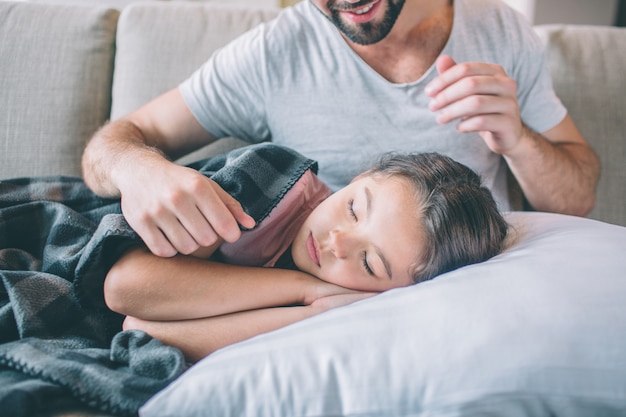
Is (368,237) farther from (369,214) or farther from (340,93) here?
(340,93)

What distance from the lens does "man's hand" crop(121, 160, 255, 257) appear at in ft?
2.56

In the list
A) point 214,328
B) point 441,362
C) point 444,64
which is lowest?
point 214,328

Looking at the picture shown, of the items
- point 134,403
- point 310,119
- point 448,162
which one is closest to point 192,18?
point 310,119

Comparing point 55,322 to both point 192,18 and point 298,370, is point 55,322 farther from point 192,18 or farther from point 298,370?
point 192,18

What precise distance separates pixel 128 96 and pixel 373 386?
1017mm

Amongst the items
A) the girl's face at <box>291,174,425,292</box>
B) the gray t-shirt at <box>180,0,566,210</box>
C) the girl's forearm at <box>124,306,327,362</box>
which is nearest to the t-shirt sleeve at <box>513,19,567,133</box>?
the gray t-shirt at <box>180,0,566,210</box>

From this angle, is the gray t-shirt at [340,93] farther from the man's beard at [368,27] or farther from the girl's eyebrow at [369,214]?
the girl's eyebrow at [369,214]

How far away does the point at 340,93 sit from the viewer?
1.18 metres

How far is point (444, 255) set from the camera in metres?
0.87

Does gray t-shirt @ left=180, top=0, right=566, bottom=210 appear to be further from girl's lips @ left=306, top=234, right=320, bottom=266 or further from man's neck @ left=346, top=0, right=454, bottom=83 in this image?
girl's lips @ left=306, top=234, right=320, bottom=266

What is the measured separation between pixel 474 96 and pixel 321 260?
0.38m

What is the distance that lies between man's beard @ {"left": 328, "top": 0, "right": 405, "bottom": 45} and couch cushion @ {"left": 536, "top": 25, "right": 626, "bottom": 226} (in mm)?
500

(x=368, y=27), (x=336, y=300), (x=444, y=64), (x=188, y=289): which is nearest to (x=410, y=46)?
(x=368, y=27)

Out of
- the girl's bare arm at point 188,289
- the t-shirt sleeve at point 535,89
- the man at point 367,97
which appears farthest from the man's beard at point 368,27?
the girl's bare arm at point 188,289
